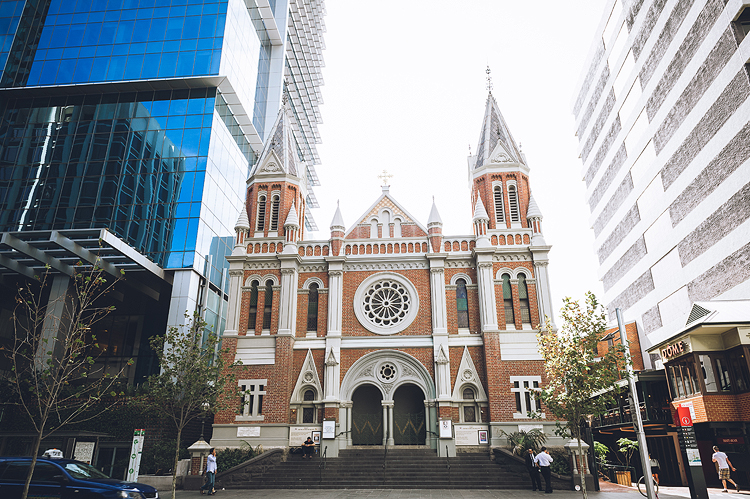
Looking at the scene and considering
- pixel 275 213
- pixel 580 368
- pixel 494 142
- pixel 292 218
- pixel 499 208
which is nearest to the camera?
pixel 580 368

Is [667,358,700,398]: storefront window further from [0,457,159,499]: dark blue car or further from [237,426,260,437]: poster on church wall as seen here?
[237,426,260,437]: poster on church wall

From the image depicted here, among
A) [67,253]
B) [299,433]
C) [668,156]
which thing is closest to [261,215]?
[67,253]

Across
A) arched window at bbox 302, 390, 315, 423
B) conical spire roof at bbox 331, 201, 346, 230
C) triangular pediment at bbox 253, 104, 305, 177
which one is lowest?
arched window at bbox 302, 390, 315, 423

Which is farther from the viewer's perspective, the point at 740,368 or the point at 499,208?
the point at 499,208

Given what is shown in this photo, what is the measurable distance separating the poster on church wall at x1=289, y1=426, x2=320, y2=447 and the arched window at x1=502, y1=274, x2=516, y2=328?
11.5 metres

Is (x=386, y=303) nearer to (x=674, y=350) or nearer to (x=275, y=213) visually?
(x=275, y=213)

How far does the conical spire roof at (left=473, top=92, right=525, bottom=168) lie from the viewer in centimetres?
3198

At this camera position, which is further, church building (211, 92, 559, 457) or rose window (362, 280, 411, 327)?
rose window (362, 280, 411, 327)

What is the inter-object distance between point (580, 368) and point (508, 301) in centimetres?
1186

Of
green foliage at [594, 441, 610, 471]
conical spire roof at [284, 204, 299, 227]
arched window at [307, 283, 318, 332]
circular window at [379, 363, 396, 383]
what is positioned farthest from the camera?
conical spire roof at [284, 204, 299, 227]

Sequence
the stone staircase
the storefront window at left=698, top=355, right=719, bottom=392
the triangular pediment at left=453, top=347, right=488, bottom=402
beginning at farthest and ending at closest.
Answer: the triangular pediment at left=453, top=347, right=488, bottom=402 → the stone staircase → the storefront window at left=698, top=355, right=719, bottom=392

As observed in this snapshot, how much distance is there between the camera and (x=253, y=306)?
96.0 ft

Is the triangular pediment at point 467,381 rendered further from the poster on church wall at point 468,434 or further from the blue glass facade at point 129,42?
the blue glass facade at point 129,42

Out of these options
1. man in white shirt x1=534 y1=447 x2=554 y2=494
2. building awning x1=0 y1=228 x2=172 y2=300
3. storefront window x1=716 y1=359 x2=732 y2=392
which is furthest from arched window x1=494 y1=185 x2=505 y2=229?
building awning x1=0 y1=228 x2=172 y2=300
